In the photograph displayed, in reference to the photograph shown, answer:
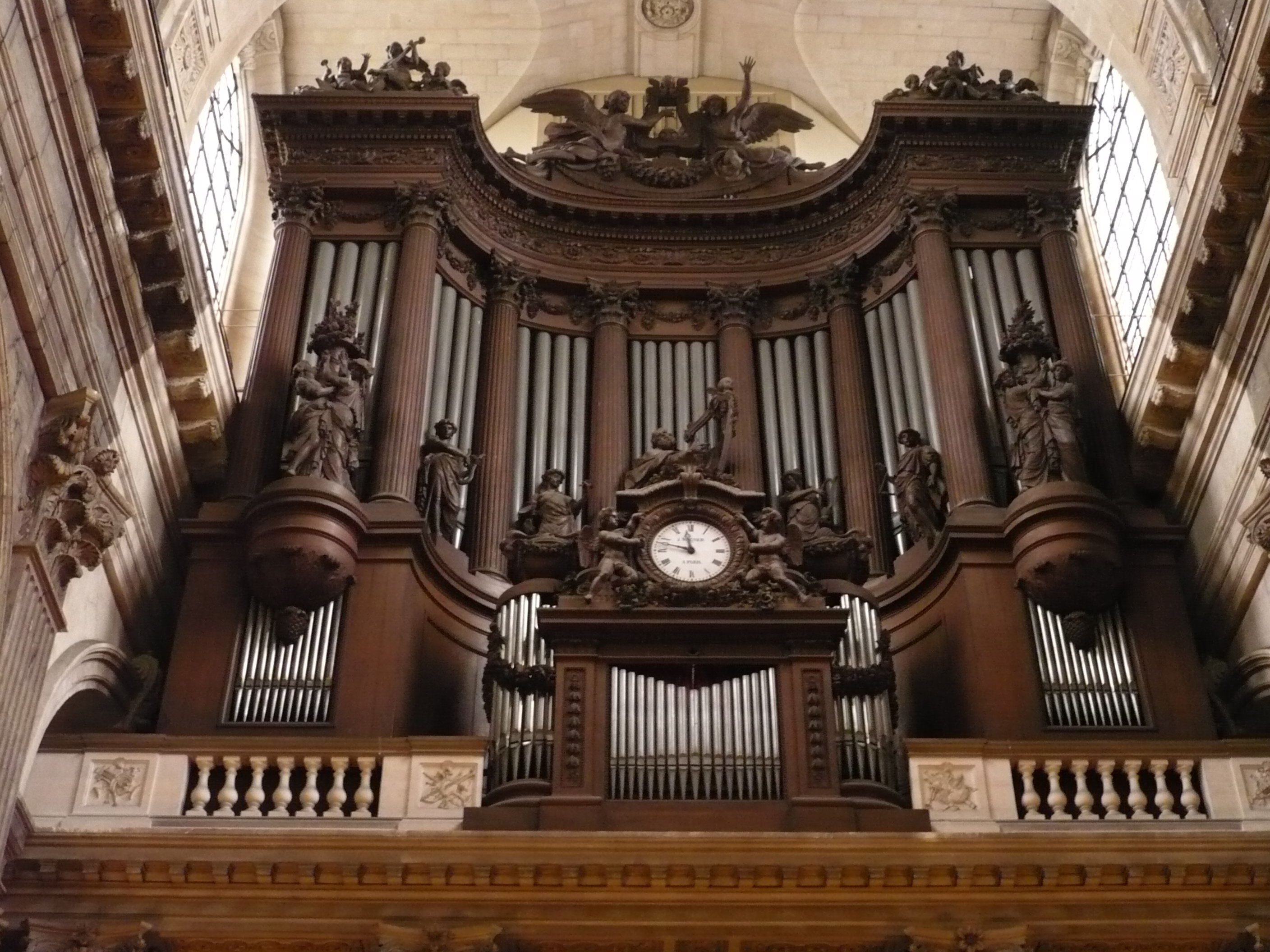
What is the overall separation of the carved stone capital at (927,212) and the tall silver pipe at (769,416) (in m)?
1.73

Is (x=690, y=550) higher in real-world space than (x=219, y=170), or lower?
lower

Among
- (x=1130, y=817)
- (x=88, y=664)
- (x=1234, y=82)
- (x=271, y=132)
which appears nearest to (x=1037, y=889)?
(x=1130, y=817)

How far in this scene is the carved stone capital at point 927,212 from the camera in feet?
56.9

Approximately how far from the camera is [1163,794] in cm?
1211

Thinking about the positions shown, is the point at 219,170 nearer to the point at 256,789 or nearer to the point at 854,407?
the point at 854,407

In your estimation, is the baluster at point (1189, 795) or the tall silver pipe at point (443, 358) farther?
the tall silver pipe at point (443, 358)

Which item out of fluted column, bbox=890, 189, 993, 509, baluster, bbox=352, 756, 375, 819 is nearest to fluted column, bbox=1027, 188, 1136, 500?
fluted column, bbox=890, 189, 993, 509

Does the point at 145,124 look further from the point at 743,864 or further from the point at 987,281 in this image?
the point at 987,281

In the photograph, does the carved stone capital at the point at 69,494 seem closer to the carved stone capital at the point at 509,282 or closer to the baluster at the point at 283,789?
the baluster at the point at 283,789

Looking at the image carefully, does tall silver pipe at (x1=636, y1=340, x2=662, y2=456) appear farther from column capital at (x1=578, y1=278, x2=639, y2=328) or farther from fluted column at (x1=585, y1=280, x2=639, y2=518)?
column capital at (x1=578, y1=278, x2=639, y2=328)

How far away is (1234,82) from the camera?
12.8 m

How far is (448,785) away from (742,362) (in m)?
6.62

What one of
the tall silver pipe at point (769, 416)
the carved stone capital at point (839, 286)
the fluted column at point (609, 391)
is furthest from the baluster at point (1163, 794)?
the carved stone capital at point (839, 286)

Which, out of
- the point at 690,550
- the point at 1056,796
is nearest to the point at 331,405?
the point at 690,550
